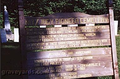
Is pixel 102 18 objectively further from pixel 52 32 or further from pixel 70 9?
pixel 70 9

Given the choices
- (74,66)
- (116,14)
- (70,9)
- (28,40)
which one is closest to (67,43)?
(74,66)

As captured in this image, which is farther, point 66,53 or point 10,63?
point 10,63

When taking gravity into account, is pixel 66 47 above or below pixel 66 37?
below

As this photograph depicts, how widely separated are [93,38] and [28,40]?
1.14m

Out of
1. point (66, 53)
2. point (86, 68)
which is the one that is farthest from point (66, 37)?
point (86, 68)

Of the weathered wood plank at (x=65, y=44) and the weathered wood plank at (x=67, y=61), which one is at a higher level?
the weathered wood plank at (x=65, y=44)

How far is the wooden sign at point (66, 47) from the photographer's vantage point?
3.65 metres

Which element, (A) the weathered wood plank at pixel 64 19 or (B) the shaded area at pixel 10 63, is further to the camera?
(B) the shaded area at pixel 10 63

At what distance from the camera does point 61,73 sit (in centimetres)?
378

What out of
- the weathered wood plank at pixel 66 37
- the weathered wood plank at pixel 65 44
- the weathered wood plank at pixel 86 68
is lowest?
the weathered wood plank at pixel 86 68

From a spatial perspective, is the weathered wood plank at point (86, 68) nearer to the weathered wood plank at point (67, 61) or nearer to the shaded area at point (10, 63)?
the weathered wood plank at point (67, 61)

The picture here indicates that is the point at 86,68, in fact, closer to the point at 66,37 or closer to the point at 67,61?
the point at 67,61

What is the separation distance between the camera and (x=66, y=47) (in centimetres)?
380

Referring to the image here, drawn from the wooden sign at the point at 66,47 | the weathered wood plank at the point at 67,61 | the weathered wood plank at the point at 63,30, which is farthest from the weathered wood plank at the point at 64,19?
the weathered wood plank at the point at 67,61
